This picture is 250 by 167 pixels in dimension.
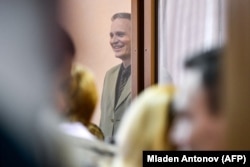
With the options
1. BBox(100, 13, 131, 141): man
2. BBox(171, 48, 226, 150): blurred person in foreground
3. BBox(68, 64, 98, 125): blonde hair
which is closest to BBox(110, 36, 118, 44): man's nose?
BBox(100, 13, 131, 141): man

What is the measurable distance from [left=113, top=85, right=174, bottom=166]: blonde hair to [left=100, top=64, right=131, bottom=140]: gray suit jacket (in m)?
0.03

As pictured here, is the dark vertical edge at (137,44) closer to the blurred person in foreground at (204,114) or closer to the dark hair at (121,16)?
the dark hair at (121,16)

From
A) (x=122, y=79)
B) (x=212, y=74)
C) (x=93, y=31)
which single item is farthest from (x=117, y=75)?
(x=212, y=74)

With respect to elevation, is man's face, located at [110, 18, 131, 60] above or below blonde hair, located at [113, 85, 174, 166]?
above

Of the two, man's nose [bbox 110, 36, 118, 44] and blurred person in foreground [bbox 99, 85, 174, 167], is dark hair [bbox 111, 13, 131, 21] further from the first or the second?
blurred person in foreground [bbox 99, 85, 174, 167]

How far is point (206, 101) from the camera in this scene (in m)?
0.82

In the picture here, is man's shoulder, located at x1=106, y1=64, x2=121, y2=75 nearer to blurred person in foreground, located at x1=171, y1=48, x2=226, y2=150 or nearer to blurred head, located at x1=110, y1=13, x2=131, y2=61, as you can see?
blurred head, located at x1=110, y1=13, x2=131, y2=61

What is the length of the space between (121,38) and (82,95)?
0.59 feet

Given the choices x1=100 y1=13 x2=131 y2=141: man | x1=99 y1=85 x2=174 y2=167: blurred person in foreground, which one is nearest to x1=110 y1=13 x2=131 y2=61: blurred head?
x1=100 y1=13 x2=131 y2=141: man

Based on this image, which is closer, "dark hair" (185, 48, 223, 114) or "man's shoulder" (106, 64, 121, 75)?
"dark hair" (185, 48, 223, 114)

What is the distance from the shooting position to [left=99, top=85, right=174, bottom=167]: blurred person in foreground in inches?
33.0

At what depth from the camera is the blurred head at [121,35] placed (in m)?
0.93

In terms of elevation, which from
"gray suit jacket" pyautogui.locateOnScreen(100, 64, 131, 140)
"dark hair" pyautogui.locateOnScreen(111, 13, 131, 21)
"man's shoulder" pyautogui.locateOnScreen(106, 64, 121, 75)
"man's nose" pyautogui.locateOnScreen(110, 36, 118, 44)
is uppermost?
"dark hair" pyautogui.locateOnScreen(111, 13, 131, 21)

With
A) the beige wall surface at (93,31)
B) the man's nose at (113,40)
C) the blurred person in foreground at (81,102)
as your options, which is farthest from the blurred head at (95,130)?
the man's nose at (113,40)
